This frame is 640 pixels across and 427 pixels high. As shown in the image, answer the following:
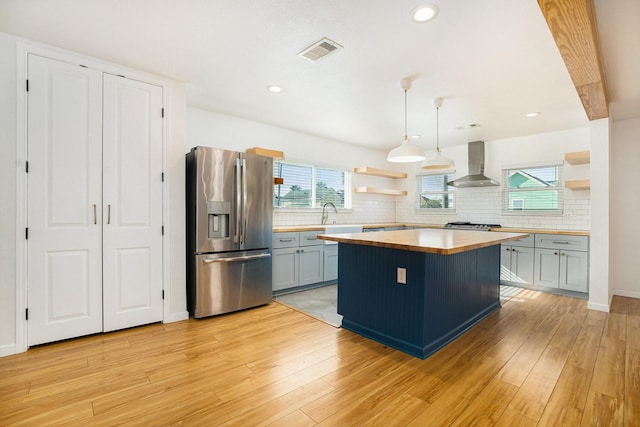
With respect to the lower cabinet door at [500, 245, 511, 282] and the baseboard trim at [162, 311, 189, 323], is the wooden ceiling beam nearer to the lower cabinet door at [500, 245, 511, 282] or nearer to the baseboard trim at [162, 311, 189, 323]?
the lower cabinet door at [500, 245, 511, 282]

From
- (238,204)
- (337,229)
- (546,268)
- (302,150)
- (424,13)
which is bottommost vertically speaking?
(546,268)

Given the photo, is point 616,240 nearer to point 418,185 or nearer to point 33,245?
point 418,185

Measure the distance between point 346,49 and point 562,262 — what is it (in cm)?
425

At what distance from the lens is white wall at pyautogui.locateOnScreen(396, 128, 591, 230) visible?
4746 millimetres

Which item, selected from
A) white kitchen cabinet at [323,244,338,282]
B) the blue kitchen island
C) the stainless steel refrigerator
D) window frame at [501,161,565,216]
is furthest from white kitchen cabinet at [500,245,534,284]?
the stainless steel refrigerator

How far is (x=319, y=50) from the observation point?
2.56 meters

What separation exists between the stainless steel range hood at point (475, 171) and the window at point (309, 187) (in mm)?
2083

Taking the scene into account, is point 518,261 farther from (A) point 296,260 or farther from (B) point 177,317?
(B) point 177,317

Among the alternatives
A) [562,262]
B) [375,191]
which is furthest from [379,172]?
[562,262]

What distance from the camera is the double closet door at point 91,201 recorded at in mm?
2592

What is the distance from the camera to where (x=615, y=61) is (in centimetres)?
270

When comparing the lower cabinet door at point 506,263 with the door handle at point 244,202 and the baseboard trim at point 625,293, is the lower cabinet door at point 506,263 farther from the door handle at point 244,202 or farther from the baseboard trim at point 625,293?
the door handle at point 244,202

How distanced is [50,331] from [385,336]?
9.53 ft

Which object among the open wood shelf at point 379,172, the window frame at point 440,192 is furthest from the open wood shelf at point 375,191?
the window frame at point 440,192
